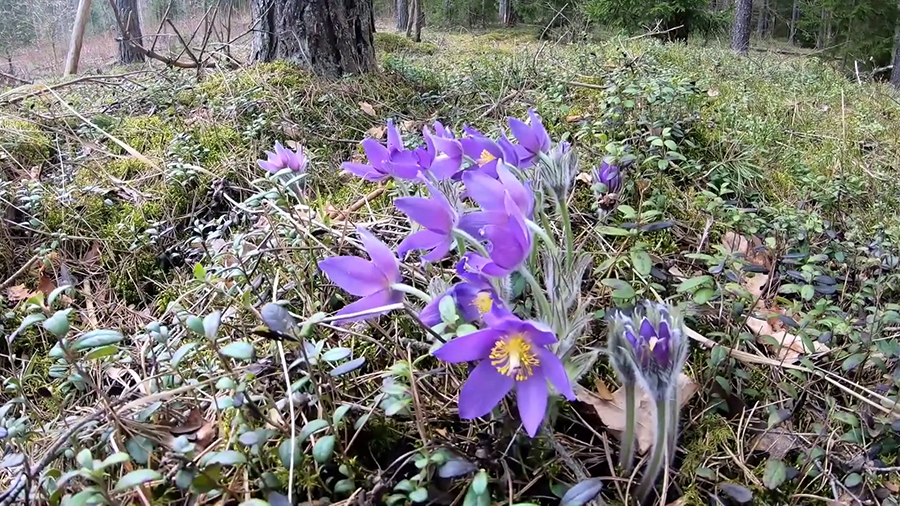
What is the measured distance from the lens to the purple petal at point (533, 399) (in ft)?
2.72

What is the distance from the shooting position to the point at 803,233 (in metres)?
1.66

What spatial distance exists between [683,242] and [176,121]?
7.70 feet

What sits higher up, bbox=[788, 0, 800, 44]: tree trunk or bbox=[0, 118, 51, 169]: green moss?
bbox=[788, 0, 800, 44]: tree trunk

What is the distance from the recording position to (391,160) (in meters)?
1.16

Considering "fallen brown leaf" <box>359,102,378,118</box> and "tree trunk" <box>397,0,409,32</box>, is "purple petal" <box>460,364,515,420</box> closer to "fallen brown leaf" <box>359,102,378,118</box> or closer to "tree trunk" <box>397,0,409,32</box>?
"fallen brown leaf" <box>359,102,378,118</box>

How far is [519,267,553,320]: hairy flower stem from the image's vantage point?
0.87 metres

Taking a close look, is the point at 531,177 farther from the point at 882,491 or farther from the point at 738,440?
the point at 882,491

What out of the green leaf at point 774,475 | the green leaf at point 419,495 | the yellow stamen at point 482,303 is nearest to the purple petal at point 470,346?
the yellow stamen at point 482,303

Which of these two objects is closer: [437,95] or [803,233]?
[803,233]

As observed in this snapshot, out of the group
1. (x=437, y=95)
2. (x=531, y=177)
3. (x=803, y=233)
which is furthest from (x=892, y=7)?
(x=531, y=177)

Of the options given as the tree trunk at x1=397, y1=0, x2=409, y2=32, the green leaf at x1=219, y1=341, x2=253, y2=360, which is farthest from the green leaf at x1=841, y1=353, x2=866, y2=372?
the tree trunk at x1=397, y1=0, x2=409, y2=32

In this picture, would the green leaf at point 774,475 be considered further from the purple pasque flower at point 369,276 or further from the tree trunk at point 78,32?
the tree trunk at point 78,32

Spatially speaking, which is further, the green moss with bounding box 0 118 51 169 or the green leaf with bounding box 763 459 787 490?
the green moss with bounding box 0 118 51 169

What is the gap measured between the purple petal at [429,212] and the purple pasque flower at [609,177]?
0.85 m
